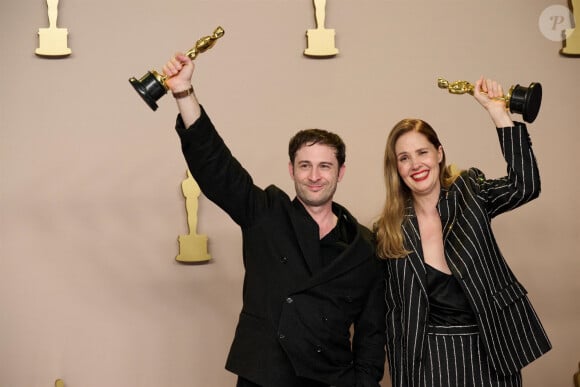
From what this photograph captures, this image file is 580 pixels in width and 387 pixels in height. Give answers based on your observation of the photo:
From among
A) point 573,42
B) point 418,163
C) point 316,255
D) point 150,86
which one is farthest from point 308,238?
point 573,42

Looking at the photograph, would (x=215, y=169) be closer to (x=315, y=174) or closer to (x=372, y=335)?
(x=315, y=174)

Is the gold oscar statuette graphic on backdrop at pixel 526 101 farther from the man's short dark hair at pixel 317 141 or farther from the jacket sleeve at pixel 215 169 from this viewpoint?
the jacket sleeve at pixel 215 169

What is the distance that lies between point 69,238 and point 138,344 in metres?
0.53

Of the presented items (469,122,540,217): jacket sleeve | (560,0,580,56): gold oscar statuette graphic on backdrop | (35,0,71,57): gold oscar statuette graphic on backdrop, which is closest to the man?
(469,122,540,217): jacket sleeve

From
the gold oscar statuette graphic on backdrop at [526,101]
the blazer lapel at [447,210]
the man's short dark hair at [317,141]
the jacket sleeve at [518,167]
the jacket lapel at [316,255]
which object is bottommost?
the jacket lapel at [316,255]

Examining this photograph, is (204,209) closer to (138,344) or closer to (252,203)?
(138,344)

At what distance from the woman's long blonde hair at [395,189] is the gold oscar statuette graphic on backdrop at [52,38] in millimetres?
1460

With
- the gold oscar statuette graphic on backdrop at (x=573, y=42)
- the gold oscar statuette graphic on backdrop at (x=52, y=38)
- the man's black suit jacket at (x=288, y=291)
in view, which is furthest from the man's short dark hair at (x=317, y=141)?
the gold oscar statuette graphic on backdrop at (x=573, y=42)

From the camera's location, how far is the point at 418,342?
6.63 feet

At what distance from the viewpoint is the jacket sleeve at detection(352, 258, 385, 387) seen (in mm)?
2115

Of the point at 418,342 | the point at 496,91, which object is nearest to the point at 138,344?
the point at 418,342

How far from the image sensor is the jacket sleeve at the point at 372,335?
2115mm

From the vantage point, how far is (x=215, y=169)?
188 cm

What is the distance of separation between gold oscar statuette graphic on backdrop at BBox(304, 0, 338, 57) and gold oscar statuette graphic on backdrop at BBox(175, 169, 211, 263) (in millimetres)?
762
